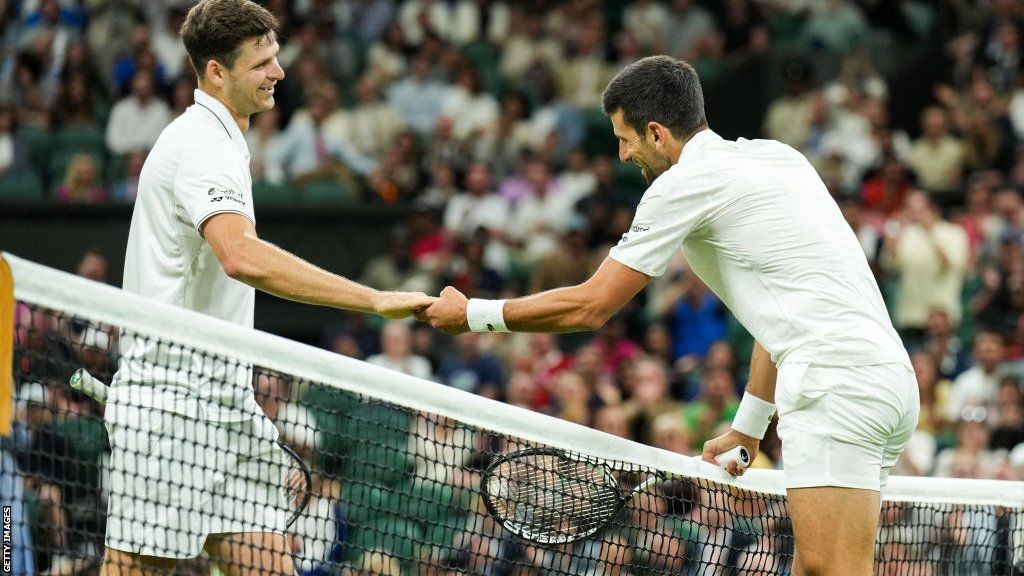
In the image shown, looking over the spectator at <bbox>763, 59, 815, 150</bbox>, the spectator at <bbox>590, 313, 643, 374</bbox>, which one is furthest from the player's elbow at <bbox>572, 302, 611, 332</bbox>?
the spectator at <bbox>763, 59, 815, 150</bbox>

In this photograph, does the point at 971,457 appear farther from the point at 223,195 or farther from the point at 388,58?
the point at 388,58

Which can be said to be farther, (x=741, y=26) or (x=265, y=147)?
(x=741, y=26)

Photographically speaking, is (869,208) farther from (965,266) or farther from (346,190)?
(346,190)

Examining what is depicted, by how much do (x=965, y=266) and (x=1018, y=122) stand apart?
2.63 m

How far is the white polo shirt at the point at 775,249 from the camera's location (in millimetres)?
4914

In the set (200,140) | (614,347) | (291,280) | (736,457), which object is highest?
(614,347)

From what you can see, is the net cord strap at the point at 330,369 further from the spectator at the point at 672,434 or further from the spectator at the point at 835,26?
the spectator at the point at 835,26

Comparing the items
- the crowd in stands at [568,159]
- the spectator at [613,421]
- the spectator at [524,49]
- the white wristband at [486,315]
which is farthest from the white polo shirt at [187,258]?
the spectator at [524,49]

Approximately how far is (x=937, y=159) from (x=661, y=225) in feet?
37.1

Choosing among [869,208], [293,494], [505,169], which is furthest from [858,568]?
[505,169]

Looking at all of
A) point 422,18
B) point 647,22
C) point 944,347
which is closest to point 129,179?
point 422,18

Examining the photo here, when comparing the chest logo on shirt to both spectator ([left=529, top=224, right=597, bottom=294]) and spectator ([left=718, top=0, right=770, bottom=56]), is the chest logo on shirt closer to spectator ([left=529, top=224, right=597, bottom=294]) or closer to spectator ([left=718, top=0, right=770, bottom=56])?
spectator ([left=529, top=224, right=597, bottom=294])

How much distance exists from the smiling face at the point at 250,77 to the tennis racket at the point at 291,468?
3.47 ft

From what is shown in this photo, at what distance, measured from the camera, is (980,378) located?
11.7 m
